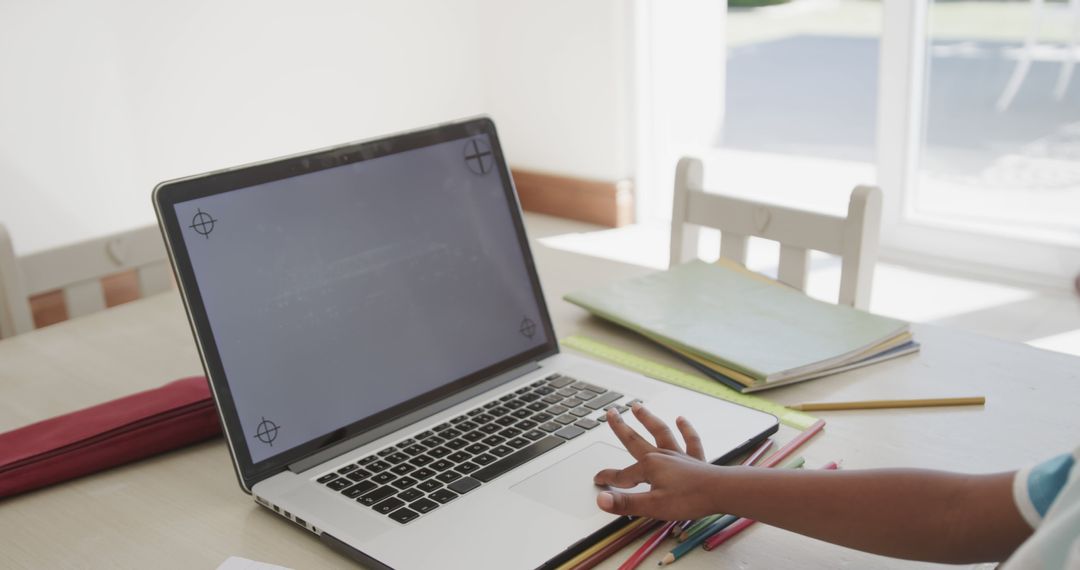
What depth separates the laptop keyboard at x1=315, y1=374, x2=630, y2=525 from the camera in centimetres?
82

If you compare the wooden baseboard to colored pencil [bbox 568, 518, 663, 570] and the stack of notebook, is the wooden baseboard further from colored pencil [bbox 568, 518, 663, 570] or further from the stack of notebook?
colored pencil [bbox 568, 518, 663, 570]

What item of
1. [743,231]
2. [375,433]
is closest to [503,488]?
[375,433]

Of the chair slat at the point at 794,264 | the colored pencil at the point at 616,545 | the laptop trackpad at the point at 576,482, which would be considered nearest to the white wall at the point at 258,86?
the chair slat at the point at 794,264

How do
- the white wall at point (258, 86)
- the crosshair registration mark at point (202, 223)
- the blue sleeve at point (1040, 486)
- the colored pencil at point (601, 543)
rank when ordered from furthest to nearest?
1. the white wall at point (258, 86)
2. the crosshair registration mark at point (202, 223)
3. the colored pencil at point (601, 543)
4. the blue sleeve at point (1040, 486)

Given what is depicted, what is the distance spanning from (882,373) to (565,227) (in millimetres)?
2034

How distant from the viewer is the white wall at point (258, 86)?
2.38 meters

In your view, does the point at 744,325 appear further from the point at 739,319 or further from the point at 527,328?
the point at 527,328

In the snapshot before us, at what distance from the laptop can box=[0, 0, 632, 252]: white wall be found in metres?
1.75

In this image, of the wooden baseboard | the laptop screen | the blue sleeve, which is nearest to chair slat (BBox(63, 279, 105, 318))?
the laptop screen

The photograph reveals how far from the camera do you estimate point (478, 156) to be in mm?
1060

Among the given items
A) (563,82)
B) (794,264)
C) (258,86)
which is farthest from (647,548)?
(563,82)

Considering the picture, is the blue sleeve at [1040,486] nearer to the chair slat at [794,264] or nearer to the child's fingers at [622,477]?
the child's fingers at [622,477]

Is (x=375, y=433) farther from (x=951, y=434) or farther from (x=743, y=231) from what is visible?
(x=743, y=231)

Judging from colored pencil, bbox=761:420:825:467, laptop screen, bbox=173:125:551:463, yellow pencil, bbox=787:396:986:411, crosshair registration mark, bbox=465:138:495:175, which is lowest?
yellow pencil, bbox=787:396:986:411
